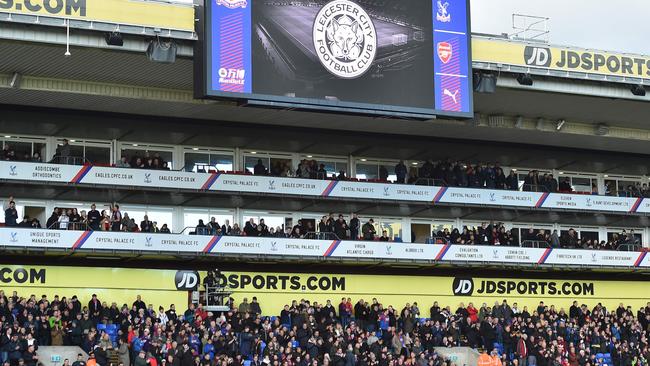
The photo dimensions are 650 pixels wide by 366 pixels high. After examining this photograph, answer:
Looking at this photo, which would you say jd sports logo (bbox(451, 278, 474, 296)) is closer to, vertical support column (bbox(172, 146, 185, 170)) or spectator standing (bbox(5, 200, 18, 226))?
vertical support column (bbox(172, 146, 185, 170))

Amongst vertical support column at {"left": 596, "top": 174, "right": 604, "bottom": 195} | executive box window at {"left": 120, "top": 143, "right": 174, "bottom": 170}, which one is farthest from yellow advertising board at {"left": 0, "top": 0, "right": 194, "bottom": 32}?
vertical support column at {"left": 596, "top": 174, "right": 604, "bottom": 195}

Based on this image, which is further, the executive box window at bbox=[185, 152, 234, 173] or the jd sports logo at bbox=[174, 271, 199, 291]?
the executive box window at bbox=[185, 152, 234, 173]

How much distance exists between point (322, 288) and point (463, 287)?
18.8 feet

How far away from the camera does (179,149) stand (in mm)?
40375

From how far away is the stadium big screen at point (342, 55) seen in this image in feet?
111

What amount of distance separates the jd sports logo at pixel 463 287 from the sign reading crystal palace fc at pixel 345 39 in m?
10.9

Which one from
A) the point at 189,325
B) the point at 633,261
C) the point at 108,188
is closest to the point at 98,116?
the point at 108,188

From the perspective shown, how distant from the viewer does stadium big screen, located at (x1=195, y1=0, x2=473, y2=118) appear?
33750mm

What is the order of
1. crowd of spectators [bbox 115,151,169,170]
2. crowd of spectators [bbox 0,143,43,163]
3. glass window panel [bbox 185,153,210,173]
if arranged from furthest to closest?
glass window panel [bbox 185,153,210,173]
crowd of spectators [bbox 115,151,169,170]
crowd of spectators [bbox 0,143,43,163]

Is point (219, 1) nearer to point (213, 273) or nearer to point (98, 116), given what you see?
point (98, 116)

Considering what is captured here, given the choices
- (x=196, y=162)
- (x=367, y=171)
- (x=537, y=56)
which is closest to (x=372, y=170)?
(x=367, y=171)

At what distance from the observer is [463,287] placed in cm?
4341

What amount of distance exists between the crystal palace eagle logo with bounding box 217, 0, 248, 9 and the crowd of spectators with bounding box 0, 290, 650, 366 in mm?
8825

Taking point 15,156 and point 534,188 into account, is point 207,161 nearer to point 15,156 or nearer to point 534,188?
point 15,156
